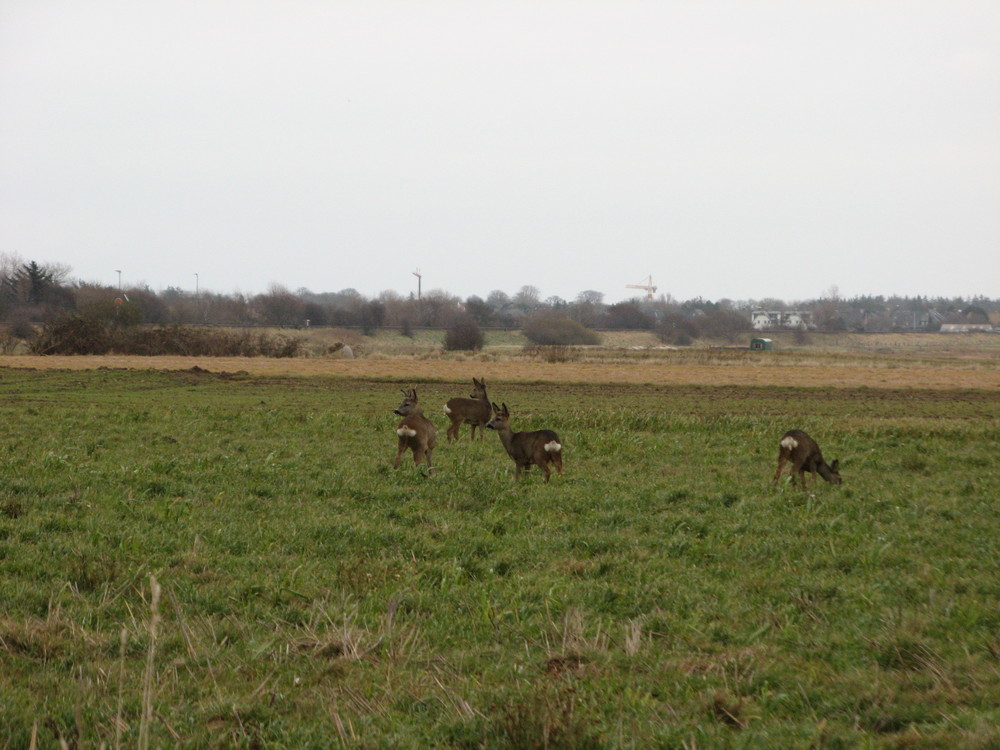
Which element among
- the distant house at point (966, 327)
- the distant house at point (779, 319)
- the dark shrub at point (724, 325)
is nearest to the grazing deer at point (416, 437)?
the dark shrub at point (724, 325)

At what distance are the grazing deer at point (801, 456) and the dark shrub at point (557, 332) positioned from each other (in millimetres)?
89329

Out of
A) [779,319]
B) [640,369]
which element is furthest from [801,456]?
[779,319]

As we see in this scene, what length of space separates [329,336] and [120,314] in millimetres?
25926

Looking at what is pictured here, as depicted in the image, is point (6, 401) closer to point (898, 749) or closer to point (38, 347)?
point (898, 749)

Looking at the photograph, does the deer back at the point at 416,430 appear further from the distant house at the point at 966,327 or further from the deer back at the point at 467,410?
the distant house at the point at 966,327

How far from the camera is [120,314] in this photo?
74250mm

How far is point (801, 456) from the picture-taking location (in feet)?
45.8

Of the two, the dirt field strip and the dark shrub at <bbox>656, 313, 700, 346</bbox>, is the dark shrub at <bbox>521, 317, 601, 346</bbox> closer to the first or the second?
the dark shrub at <bbox>656, 313, 700, 346</bbox>

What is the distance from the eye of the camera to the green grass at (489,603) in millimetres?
5055

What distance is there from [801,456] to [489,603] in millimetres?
8195

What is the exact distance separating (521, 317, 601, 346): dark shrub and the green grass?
88.0 metres

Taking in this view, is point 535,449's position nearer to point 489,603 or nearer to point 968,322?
point 489,603

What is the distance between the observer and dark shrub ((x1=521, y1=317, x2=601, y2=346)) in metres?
105

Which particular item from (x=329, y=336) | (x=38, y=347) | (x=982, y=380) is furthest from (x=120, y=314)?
(x=982, y=380)
